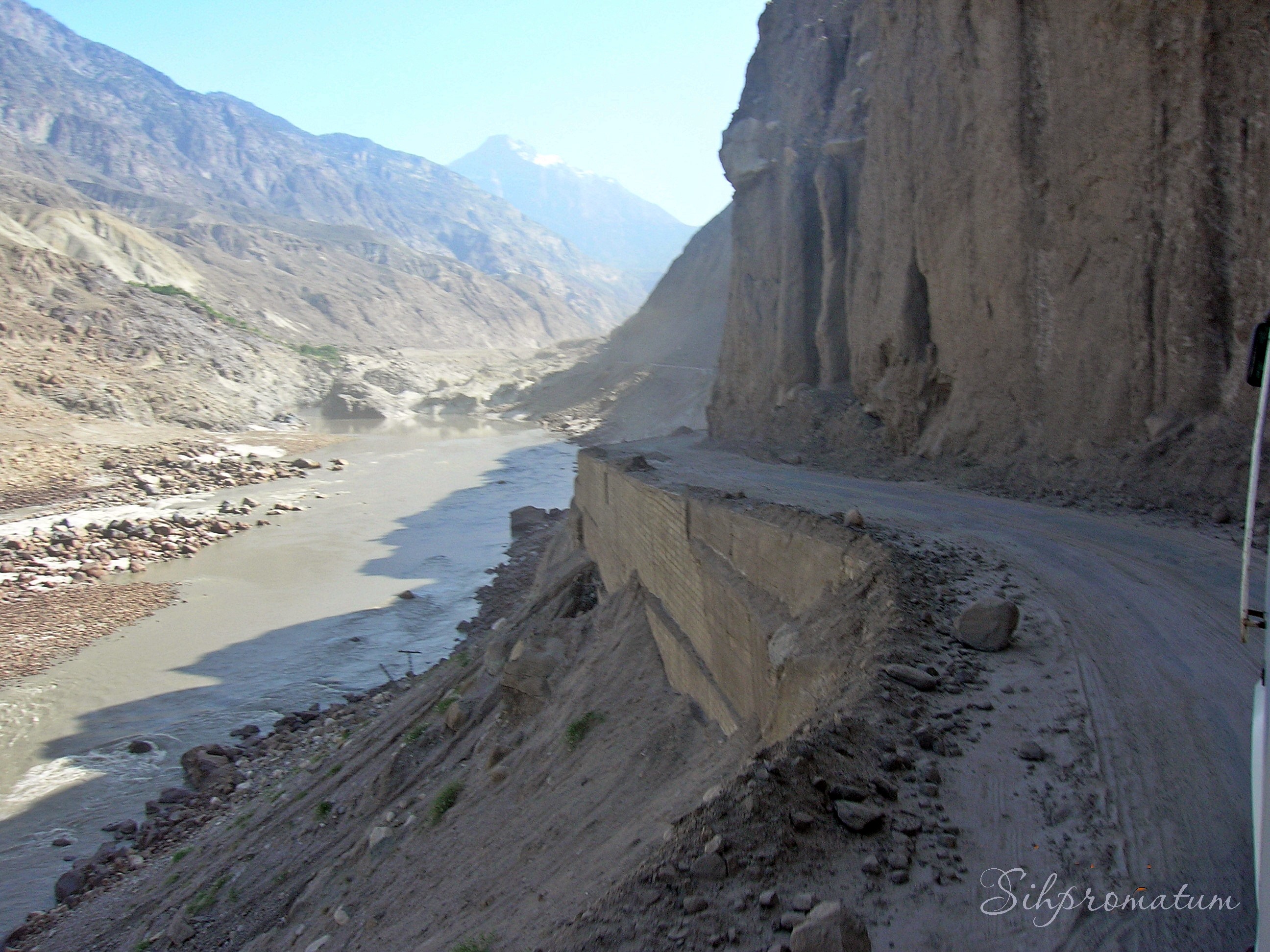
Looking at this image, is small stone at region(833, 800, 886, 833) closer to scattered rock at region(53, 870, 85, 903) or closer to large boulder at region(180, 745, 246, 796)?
scattered rock at region(53, 870, 85, 903)

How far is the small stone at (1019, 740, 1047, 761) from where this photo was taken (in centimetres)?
400

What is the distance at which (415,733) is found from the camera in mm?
11039

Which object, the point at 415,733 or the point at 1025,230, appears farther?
the point at 1025,230

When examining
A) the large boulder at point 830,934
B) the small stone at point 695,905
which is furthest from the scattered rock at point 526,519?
the large boulder at point 830,934

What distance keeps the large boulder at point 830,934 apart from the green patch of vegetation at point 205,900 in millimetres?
8026

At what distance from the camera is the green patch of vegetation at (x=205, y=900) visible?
8781 millimetres

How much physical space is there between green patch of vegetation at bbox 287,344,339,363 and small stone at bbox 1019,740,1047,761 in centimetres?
7124

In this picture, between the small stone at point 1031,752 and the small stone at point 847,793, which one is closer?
the small stone at point 847,793

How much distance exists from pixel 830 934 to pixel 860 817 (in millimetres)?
737

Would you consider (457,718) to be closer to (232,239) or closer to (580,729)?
(580,729)

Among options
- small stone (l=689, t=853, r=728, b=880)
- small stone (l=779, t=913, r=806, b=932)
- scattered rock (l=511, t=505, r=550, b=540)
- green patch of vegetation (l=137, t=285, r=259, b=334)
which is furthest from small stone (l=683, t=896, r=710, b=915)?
green patch of vegetation (l=137, t=285, r=259, b=334)

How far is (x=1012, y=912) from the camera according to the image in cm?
313

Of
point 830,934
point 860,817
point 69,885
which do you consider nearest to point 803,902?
point 830,934

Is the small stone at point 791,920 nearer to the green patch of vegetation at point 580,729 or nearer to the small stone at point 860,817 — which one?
the small stone at point 860,817
